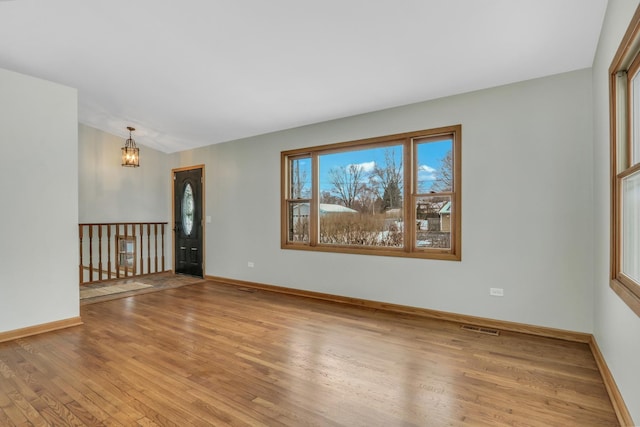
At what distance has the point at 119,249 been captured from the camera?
21.2 feet

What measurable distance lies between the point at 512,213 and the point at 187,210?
577 centimetres

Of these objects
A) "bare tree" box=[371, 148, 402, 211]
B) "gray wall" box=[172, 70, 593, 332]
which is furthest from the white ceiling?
"bare tree" box=[371, 148, 402, 211]

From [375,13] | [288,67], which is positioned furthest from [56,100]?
[375,13]

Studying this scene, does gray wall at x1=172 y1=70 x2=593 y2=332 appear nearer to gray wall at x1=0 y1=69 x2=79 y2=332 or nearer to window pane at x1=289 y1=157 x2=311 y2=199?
window pane at x1=289 y1=157 x2=311 y2=199

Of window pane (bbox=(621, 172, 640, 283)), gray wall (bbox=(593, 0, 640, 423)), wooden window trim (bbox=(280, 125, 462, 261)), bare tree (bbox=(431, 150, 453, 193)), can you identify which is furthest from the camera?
bare tree (bbox=(431, 150, 453, 193))

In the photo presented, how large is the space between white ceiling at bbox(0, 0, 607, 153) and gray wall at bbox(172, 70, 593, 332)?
9.4 inches

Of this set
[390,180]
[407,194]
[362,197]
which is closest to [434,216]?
[407,194]

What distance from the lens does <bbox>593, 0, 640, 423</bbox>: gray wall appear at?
1.79m

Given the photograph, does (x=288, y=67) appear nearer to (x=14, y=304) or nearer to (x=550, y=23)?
(x=550, y=23)

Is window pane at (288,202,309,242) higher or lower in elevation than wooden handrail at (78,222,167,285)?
higher

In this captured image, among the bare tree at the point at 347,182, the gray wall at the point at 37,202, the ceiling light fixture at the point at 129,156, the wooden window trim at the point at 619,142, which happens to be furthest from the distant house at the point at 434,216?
the ceiling light fixture at the point at 129,156

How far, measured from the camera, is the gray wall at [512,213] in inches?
125

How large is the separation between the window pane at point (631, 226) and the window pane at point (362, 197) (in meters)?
2.29

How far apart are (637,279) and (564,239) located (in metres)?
1.42
